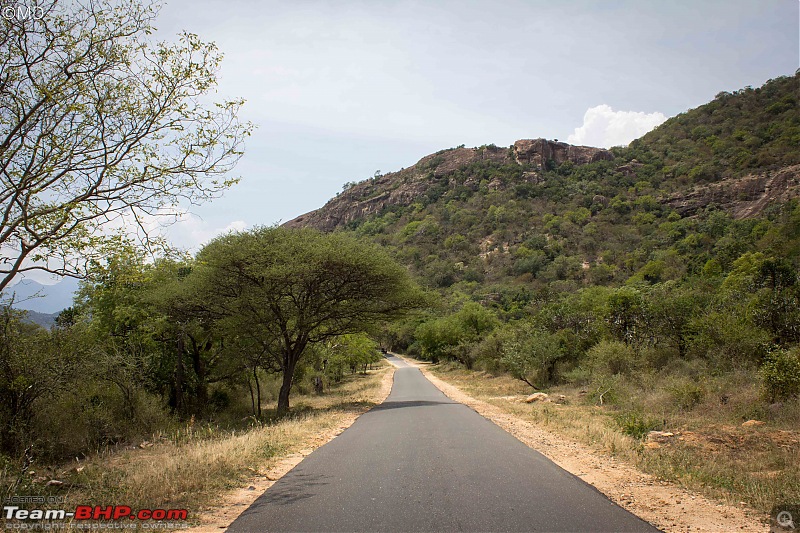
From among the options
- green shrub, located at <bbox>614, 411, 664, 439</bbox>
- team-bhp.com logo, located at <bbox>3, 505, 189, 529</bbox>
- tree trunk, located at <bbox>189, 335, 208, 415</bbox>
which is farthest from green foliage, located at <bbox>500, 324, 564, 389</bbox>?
team-bhp.com logo, located at <bbox>3, 505, 189, 529</bbox>

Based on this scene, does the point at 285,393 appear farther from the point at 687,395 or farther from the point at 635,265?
the point at 635,265

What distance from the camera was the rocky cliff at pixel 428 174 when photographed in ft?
481

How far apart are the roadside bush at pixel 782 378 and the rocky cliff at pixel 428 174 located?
124756 millimetres

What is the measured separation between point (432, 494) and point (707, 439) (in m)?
8.60

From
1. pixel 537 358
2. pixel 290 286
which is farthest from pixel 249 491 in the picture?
pixel 537 358

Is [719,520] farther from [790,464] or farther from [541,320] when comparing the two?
[541,320]

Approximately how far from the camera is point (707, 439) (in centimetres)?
1125

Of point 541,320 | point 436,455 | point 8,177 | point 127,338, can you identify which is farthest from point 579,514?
point 541,320

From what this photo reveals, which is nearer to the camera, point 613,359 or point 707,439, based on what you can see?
point 707,439

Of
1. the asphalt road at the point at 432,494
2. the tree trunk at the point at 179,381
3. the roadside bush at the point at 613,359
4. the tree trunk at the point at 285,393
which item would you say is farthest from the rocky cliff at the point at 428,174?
the asphalt road at the point at 432,494

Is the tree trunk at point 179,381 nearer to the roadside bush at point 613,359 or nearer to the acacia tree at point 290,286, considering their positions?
the acacia tree at point 290,286

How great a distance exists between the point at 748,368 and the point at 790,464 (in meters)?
11.7

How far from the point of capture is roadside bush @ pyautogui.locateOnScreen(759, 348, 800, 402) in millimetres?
13242

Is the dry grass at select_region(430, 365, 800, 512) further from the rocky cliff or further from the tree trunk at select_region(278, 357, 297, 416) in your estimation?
the rocky cliff
